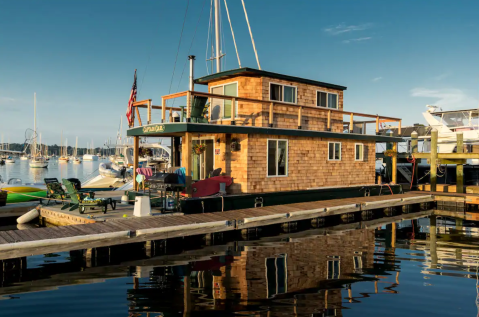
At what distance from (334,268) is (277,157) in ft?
20.6

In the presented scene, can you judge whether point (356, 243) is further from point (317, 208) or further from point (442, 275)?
point (442, 275)

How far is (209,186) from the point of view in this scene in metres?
13.6

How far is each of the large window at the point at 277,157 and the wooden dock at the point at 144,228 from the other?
4.83ft

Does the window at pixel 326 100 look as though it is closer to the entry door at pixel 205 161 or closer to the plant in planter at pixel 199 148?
the entry door at pixel 205 161

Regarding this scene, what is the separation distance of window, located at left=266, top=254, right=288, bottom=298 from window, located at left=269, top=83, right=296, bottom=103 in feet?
24.7

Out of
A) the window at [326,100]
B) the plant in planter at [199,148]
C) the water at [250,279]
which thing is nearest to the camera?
the water at [250,279]

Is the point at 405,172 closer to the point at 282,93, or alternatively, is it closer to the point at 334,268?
the point at 282,93

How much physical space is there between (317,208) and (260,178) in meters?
2.65

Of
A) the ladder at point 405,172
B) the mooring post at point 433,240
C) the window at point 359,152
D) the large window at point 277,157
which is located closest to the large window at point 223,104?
the large window at point 277,157

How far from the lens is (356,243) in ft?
41.3

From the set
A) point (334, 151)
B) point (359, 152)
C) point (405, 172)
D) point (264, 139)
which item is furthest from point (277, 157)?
point (405, 172)

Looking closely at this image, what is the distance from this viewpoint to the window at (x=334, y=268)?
8.92m

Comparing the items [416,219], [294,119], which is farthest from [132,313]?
[416,219]

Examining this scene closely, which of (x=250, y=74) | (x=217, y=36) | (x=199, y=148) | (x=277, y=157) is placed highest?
(x=217, y=36)
